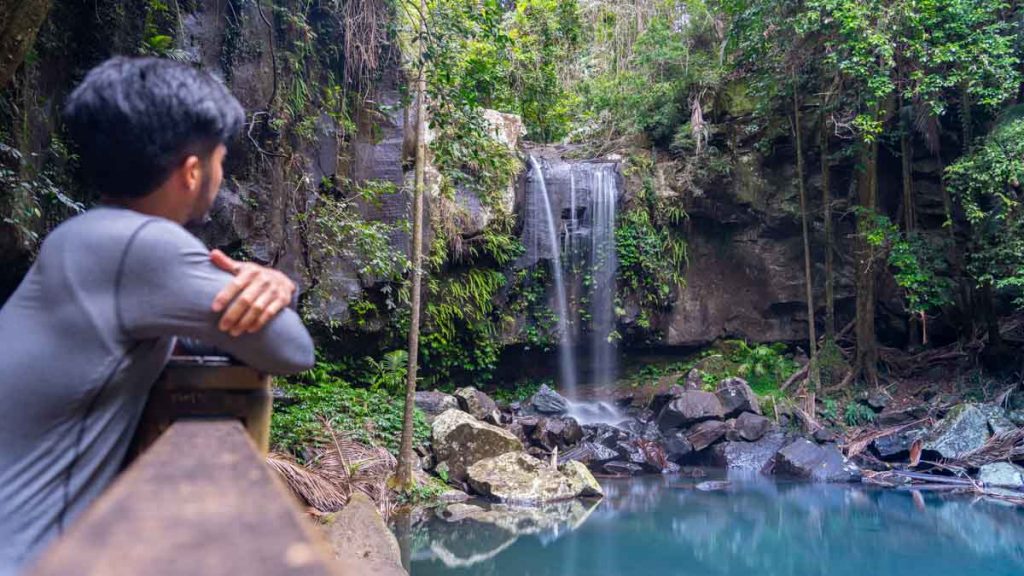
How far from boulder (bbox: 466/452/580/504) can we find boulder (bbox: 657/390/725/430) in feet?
11.0

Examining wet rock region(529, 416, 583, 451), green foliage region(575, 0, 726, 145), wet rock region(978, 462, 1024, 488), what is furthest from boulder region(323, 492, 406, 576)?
green foliage region(575, 0, 726, 145)

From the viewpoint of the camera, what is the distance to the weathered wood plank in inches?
21.4

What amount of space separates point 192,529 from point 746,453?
458 inches

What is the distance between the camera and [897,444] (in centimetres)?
1101

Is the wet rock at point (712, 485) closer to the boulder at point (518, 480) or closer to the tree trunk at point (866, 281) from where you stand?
the boulder at point (518, 480)

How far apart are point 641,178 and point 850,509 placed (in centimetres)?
758

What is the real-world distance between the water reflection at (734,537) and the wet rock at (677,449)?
5.97 ft

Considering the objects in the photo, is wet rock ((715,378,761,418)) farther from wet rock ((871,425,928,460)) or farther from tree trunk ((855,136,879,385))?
tree trunk ((855,136,879,385))

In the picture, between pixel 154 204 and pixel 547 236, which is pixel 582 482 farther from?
pixel 154 204

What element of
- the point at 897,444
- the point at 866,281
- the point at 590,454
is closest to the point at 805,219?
the point at 866,281

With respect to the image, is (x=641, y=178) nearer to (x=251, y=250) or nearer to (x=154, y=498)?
(x=251, y=250)

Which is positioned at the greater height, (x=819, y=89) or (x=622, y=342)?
(x=819, y=89)

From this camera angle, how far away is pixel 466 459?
9156 millimetres

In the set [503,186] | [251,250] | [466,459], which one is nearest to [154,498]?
[251,250]
